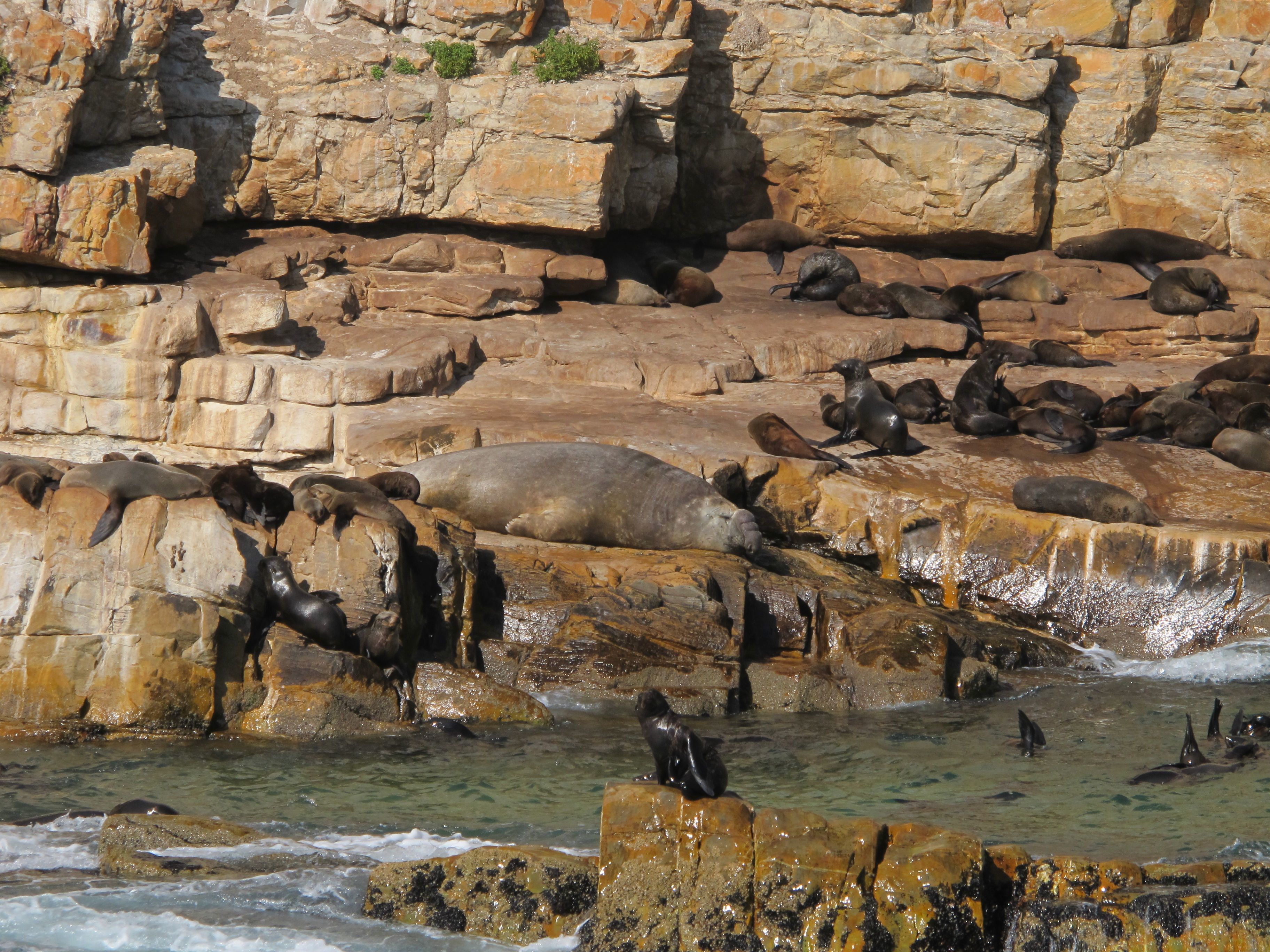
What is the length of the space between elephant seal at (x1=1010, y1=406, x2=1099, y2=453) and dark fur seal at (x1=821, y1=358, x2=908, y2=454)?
1207 millimetres

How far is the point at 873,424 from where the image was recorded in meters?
12.7

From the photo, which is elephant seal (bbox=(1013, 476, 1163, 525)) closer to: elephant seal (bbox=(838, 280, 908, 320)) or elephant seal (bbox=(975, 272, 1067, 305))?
elephant seal (bbox=(838, 280, 908, 320))

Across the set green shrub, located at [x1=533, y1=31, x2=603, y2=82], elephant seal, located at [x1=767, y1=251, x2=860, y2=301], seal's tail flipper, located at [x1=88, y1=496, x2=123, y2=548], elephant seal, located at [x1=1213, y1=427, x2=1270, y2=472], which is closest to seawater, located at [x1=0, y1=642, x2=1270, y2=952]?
seal's tail flipper, located at [x1=88, y1=496, x2=123, y2=548]

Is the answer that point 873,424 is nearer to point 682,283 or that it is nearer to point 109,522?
point 682,283

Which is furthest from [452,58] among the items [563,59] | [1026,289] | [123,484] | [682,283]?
[123,484]

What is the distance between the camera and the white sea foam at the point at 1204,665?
1020cm

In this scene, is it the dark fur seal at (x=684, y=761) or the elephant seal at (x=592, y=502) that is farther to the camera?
the elephant seal at (x=592, y=502)

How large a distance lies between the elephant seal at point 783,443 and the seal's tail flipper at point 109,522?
17.9 feet

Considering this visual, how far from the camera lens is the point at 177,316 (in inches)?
510

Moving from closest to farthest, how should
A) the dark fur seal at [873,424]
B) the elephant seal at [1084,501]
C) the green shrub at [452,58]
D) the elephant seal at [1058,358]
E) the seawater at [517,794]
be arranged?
the seawater at [517,794] < the elephant seal at [1084,501] < the dark fur seal at [873,424] < the elephant seal at [1058,358] < the green shrub at [452,58]

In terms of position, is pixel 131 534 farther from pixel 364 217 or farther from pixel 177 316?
pixel 364 217

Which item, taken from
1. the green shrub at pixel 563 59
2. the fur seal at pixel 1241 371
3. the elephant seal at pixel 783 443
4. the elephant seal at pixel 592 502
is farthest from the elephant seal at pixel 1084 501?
the green shrub at pixel 563 59

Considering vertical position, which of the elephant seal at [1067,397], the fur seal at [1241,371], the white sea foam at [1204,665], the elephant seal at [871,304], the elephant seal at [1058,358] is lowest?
the white sea foam at [1204,665]

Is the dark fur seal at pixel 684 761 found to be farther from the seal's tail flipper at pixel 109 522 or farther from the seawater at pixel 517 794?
the seal's tail flipper at pixel 109 522
